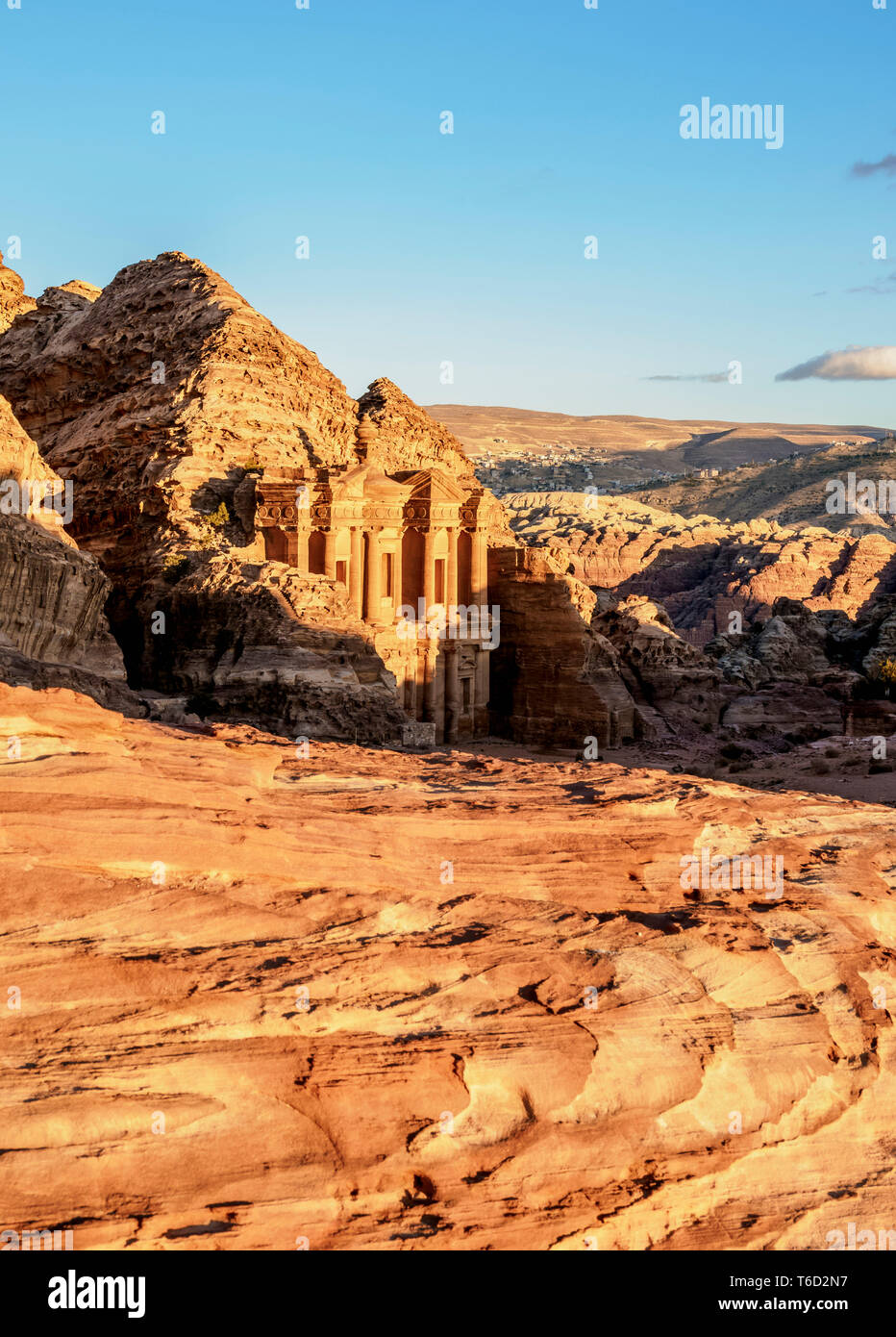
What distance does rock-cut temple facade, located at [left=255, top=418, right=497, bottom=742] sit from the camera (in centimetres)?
4488

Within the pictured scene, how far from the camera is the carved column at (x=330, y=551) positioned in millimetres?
45562

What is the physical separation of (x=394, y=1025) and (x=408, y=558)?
4201 cm

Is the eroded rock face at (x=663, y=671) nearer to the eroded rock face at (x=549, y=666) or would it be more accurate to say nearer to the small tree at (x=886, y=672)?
the eroded rock face at (x=549, y=666)

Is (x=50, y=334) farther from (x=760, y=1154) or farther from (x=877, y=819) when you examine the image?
(x=760, y=1154)

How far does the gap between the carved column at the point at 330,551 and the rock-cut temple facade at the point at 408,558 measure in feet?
0.12

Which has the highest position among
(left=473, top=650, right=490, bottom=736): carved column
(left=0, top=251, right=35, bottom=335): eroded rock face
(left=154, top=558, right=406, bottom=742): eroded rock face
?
(left=0, top=251, right=35, bottom=335): eroded rock face

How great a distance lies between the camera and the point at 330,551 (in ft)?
150

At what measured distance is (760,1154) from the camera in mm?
10641

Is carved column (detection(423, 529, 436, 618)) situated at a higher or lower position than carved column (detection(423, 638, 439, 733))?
higher

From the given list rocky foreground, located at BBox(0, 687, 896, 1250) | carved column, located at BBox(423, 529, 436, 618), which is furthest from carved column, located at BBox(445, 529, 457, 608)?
rocky foreground, located at BBox(0, 687, 896, 1250)

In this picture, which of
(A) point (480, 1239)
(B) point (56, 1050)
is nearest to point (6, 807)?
(B) point (56, 1050)

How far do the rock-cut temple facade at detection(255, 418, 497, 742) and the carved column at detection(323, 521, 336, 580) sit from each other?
4 cm

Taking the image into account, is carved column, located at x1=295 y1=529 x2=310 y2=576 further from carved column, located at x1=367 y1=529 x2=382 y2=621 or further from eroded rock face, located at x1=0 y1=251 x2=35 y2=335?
eroded rock face, located at x1=0 y1=251 x2=35 y2=335

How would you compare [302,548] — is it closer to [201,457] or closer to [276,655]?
[201,457]
